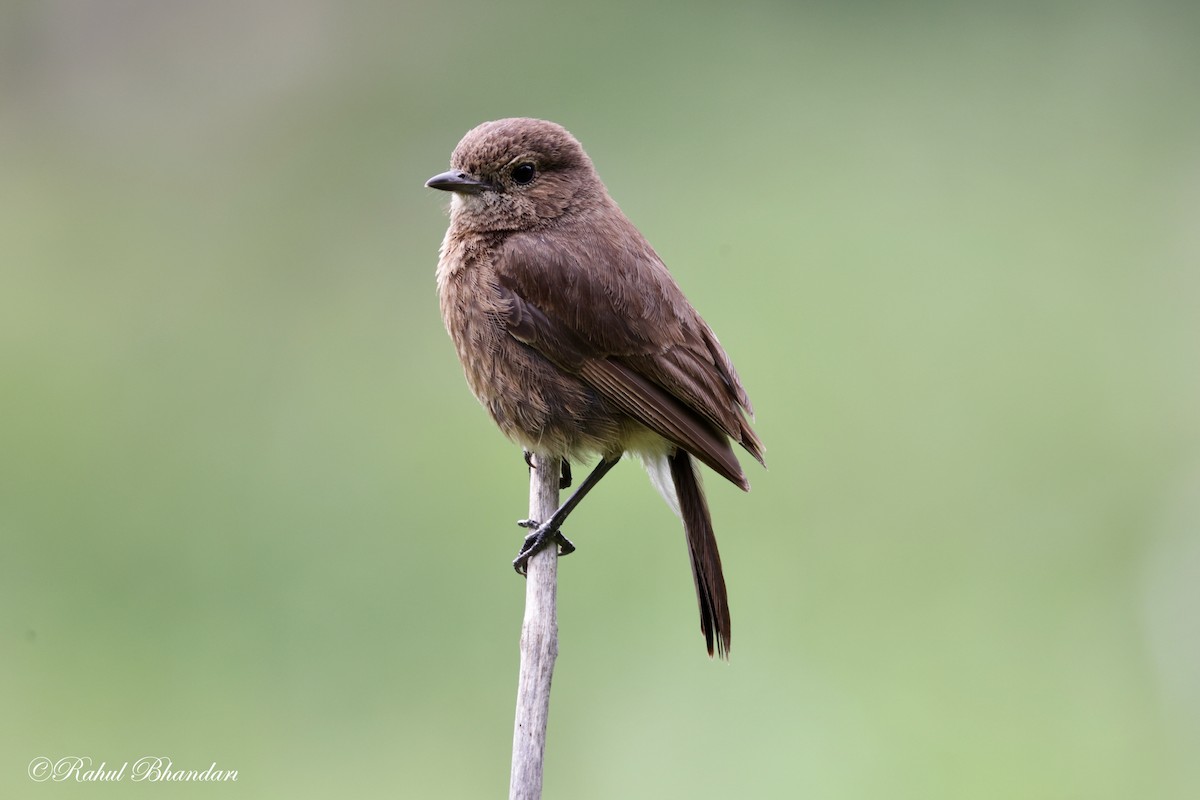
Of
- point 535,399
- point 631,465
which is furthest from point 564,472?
point 631,465

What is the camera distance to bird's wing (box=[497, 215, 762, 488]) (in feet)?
12.9

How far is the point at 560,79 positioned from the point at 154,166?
234 centimetres

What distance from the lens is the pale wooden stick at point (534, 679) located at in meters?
3.15

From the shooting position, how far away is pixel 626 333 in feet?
13.1

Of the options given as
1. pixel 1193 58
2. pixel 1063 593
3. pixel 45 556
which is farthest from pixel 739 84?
pixel 45 556

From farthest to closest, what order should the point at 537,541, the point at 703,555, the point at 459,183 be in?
the point at 459,183 → the point at 703,555 → the point at 537,541

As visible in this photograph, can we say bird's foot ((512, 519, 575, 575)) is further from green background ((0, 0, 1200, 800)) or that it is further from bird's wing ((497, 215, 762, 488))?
green background ((0, 0, 1200, 800))

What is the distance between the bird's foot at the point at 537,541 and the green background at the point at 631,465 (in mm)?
1354

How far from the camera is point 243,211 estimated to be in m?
7.75

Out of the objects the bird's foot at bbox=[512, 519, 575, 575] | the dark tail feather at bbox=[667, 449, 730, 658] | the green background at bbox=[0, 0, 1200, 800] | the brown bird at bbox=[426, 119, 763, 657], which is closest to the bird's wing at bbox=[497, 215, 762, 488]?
the brown bird at bbox=[426, 119, 763, 657]

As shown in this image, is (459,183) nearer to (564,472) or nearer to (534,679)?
(564,472)

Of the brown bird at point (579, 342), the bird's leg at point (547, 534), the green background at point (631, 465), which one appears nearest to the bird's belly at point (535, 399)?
the brown bird at point (579, 342)

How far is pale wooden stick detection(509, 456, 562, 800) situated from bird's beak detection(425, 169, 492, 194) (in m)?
1.14

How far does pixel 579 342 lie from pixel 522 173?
61cm
